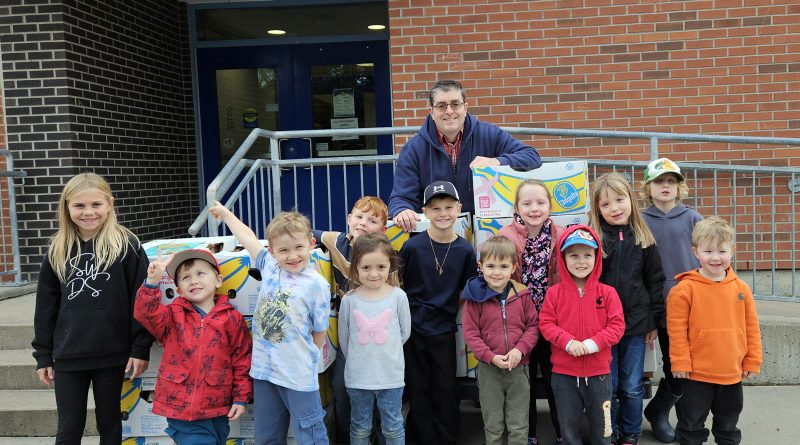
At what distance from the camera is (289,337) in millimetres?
3201

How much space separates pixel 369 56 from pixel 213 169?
2253 millimetres

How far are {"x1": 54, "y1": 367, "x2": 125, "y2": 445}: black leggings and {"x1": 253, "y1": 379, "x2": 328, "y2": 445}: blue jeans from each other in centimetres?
69

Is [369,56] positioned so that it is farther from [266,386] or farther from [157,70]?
[266,386]

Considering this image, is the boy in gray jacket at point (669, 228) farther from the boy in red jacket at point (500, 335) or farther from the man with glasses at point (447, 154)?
the boy in red jacket at point (500, 335)

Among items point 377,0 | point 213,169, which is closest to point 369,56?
point 377,0

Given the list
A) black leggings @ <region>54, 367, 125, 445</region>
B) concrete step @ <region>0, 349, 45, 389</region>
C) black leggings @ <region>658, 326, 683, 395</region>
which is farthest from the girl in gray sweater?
concrete step @ <region>0, 349, 45, 389</region>

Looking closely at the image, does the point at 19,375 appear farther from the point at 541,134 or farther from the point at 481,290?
the point at 541,134

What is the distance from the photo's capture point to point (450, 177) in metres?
4.12

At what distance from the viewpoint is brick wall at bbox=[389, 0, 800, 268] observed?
241 inches

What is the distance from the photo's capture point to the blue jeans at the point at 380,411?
3535mm

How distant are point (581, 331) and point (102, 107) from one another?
5.17 m

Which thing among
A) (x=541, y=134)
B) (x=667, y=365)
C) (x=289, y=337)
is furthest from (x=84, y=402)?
(x=541, y=134)

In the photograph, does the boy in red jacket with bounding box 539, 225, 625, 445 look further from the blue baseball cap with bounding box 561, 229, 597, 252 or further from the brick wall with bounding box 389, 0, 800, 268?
the brick wall with bounding box 389, 0, 800, 268

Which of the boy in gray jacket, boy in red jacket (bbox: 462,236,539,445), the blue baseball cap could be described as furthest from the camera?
the boy in gray jacket
